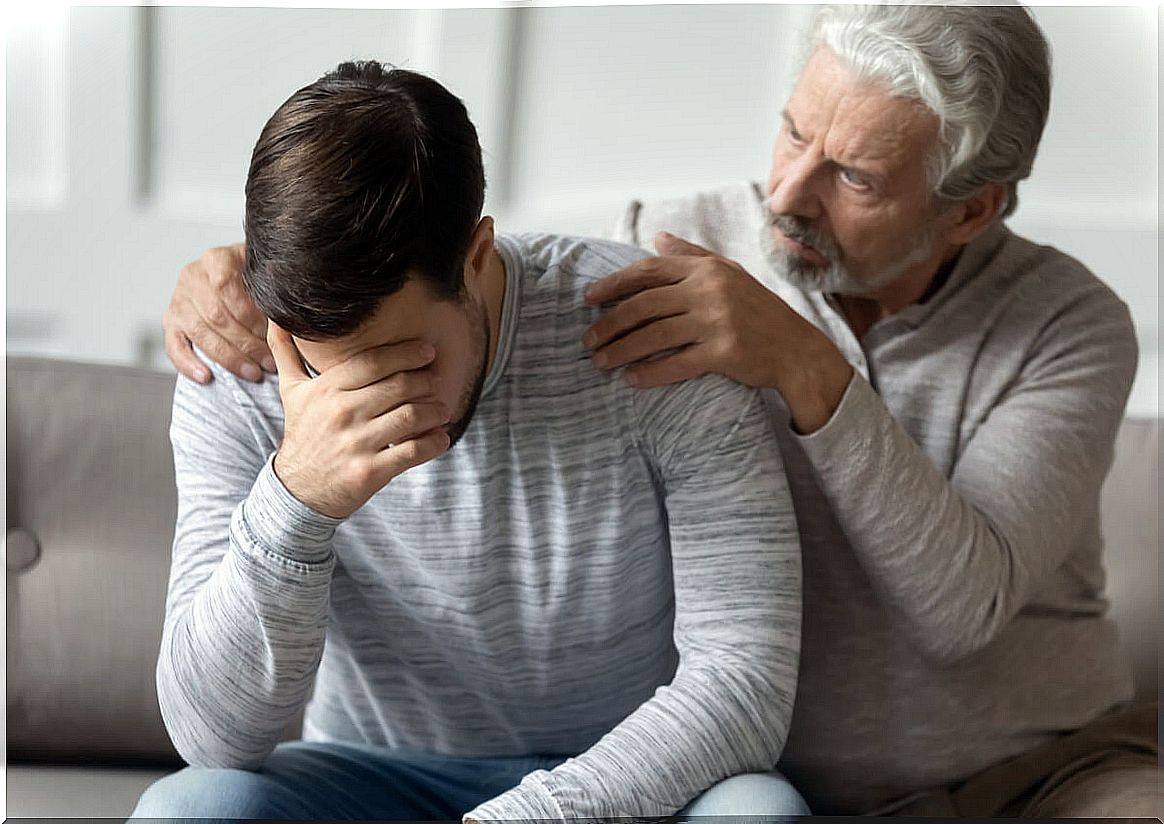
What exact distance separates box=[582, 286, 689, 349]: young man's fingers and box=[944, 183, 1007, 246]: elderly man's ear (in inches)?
12.6

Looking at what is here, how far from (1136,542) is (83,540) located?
111cm

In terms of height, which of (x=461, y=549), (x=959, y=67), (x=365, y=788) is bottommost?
(x=365, y=788)

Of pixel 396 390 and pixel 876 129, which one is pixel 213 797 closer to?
pixel 396 390

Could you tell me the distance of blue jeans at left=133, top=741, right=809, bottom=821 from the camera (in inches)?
34.1

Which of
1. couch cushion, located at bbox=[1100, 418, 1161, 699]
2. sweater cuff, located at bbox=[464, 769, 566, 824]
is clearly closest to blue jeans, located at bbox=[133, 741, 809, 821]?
sweater cuff, located at bbox=[464, 769, 566, 824]

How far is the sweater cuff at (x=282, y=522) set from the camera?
828 mm

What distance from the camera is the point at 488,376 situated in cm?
Result: 92

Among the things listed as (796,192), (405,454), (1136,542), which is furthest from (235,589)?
(1136,542)

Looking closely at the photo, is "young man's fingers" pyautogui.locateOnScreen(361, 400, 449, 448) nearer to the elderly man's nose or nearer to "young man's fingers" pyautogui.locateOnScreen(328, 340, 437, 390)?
"young man's fingers" pyautogui.locateOnScreen(328, 340, 437, 390)

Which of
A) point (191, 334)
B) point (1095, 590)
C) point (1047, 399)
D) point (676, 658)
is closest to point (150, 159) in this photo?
point (191, 334)

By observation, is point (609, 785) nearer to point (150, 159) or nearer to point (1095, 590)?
point (1095, 590)

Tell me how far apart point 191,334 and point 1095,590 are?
848 millimetres

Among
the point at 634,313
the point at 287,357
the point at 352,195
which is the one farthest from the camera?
the point at 634,313

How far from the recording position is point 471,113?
1.22 metres
